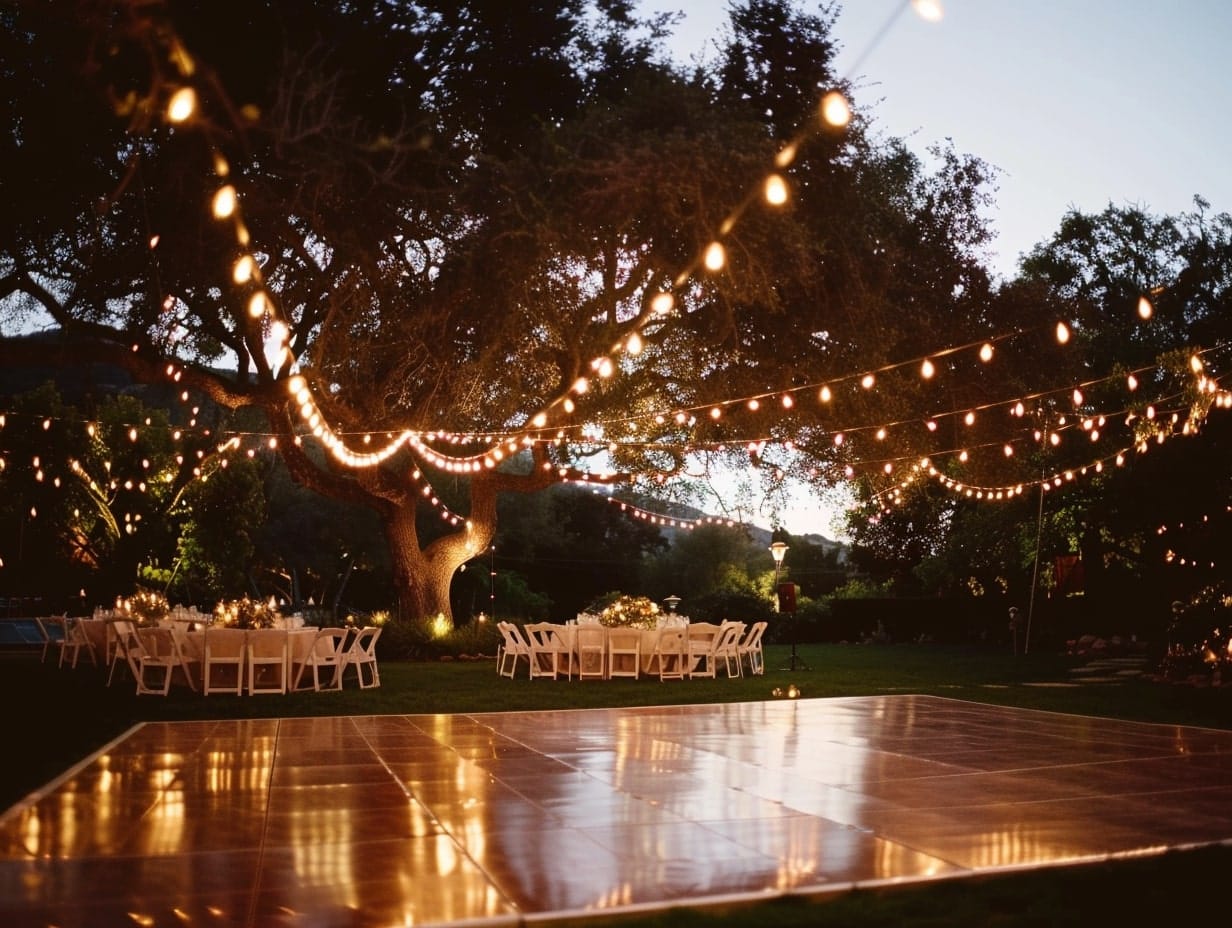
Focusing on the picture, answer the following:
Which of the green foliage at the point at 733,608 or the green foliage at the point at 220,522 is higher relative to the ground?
the green foliage at the point at 220,522

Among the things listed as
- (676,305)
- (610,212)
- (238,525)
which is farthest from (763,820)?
(238,525)

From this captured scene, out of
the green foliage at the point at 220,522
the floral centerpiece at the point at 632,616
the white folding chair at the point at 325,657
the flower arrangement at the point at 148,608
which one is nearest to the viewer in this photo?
the white folding chair at the point at 325,657

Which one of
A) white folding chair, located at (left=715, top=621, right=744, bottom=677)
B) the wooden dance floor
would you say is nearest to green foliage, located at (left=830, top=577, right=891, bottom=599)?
white folding chair, located at (left=715, top=621, right=744, bottom=677)

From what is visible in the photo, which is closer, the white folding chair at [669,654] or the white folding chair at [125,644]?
the white folding chair at [125,644]

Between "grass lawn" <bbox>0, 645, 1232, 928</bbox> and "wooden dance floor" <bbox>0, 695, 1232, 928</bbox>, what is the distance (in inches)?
6.9

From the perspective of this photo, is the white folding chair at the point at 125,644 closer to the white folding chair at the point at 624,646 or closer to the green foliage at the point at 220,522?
the white folding chair at the point at 624,646

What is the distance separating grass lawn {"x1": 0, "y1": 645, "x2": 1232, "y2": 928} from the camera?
3.35m

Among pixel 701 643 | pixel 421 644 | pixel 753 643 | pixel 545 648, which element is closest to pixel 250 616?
pixel 545 648

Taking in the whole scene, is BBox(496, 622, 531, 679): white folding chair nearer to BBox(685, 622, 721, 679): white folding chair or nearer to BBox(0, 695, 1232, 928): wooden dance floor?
BBox(685, 622, 721, 679): white folding chair

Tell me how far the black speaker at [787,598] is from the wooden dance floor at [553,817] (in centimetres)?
693

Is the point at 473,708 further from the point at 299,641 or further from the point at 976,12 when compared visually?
the point at 976,12

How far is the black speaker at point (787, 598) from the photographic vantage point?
15.0 m

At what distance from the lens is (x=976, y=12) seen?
6902mm

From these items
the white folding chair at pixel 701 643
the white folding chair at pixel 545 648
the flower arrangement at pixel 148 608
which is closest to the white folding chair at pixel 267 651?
the flower arrangement at pixel 148 608
